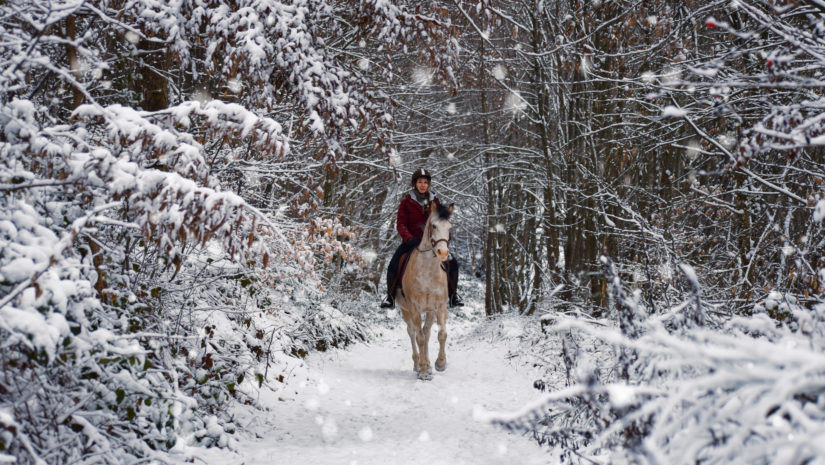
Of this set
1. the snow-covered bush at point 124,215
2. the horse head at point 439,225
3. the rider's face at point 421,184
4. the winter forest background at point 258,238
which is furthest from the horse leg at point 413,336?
the snow-covered bush at point 124,215

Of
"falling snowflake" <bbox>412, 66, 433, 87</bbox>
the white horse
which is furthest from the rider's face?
"falling snowflake" <bbox>412, 66, 433, 87</bbox>

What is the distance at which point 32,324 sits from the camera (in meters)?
2.50

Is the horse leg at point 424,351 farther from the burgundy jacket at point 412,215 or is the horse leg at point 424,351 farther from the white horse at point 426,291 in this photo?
the burgundy jacket at point 412,215

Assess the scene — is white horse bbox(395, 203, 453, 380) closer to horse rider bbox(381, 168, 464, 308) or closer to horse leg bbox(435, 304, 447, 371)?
horse leg bbox(435, 304, 447, 371)

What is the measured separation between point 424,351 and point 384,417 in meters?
2.55

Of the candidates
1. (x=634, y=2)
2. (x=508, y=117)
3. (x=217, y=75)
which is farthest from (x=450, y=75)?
(x=508, y=117)

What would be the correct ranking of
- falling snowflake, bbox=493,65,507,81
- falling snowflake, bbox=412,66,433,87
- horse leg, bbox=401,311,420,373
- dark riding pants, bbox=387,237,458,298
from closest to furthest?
horse leg, bbox=401,311,420,373 < dark riding pants, bbox=387,237,458,298 < falling snowflake, bbox=493,65,507,81 < falling snowflake, bbox=412,66,433,87

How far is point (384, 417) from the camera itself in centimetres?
596

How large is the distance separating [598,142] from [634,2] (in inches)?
203

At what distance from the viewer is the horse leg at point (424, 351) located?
26.4ft

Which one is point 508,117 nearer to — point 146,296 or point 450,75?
point 450,75

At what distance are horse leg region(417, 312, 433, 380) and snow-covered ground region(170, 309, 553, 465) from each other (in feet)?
0.73

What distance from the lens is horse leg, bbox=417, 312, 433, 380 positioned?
317 inches

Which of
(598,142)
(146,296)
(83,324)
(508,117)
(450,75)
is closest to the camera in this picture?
(83,324)
